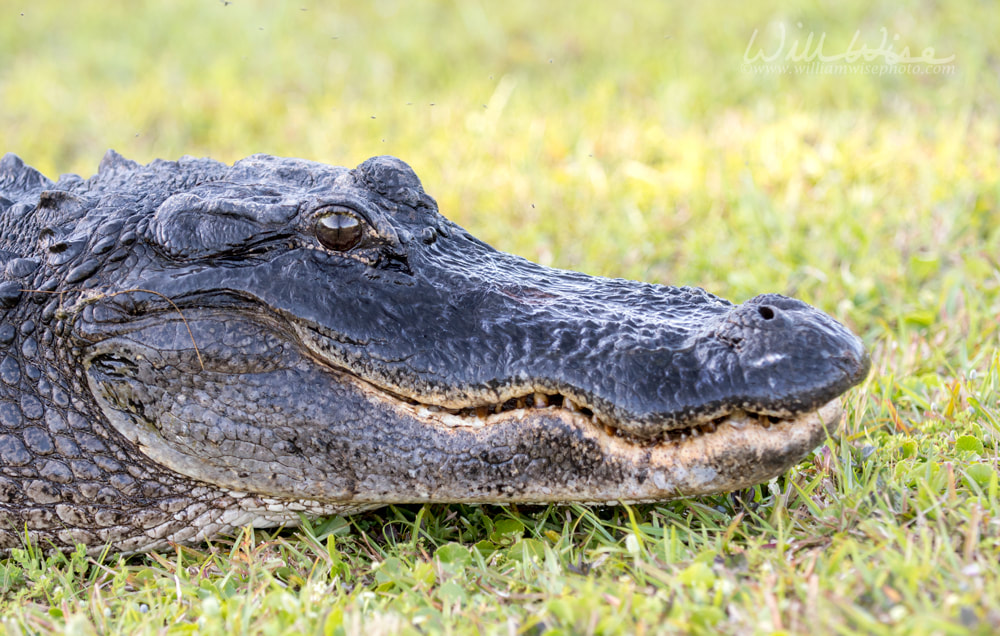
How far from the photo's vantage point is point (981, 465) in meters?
2.12

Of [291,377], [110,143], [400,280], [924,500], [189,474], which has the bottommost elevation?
[924,500]

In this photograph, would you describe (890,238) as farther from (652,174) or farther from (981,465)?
(981,465)

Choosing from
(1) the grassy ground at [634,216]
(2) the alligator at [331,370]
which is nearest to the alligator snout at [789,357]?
(2) the alligator at [331,370]

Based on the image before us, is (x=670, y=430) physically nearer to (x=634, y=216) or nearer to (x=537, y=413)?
(x=537, y=413)

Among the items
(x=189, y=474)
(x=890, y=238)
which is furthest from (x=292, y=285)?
(x=890, y=238)

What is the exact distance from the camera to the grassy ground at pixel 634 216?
72.9 inches

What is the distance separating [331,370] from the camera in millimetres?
2201

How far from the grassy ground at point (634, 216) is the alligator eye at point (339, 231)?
732 millimetres

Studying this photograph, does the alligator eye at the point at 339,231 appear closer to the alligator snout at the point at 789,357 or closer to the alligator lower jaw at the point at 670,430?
the alligator lower jaw at the point at 670,430

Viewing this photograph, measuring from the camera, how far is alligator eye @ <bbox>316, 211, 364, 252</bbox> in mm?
2240

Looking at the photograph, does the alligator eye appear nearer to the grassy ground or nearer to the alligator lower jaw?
the alligator lower jaw

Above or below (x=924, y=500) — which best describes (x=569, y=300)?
above

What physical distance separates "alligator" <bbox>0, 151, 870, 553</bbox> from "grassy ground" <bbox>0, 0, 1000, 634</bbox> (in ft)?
0.50

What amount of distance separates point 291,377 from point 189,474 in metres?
0.37
